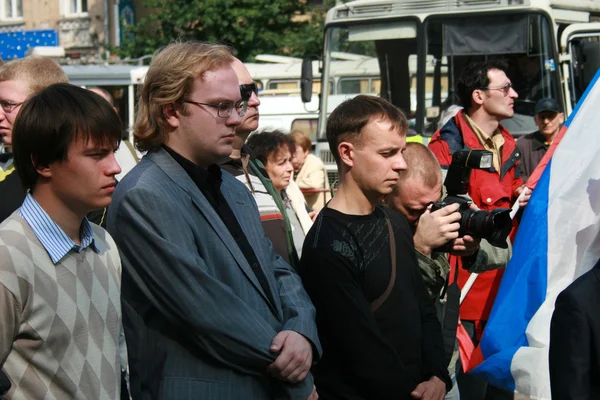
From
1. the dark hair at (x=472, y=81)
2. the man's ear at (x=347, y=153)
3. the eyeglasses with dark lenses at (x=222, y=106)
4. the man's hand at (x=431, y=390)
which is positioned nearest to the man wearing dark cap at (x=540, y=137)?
the dark hair at (x=472, y=81)

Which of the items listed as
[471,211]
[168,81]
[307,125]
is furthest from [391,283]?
[307,125]

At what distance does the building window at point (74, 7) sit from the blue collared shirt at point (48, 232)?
36493 mm

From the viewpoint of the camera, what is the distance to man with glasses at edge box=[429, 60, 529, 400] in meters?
5.51

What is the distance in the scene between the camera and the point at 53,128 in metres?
2.82

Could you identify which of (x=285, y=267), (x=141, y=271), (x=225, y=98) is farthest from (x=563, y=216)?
(x=141, y=271)

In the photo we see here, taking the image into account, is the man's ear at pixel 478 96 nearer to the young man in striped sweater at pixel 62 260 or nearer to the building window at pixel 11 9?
the young man in striped sweater at pixel 62 260

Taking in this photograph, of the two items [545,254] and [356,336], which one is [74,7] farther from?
[356,336]

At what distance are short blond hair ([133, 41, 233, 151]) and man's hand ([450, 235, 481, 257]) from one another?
120 cm

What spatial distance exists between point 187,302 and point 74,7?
3730 cm

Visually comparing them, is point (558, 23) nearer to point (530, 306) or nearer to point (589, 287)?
point (530, 306)

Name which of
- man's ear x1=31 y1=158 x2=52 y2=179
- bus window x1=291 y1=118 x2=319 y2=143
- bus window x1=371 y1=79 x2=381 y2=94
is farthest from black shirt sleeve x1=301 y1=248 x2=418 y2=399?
bus window x1=291 y1=118 x2=319 y2=143

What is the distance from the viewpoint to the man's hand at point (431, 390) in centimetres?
347

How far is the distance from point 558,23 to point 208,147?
25.0 feet

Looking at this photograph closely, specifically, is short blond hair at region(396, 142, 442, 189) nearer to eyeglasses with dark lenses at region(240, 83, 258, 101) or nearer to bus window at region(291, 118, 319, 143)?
eyeglasses with dark lenses at region(240, 83, 258, 101)
